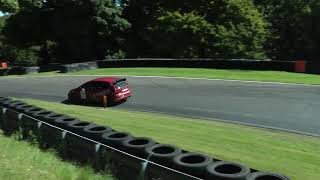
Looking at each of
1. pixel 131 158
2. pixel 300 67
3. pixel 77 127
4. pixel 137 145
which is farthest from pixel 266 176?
pixel 300 67

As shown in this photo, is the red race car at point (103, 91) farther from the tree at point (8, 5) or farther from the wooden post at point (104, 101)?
the tree at point (8, 5)

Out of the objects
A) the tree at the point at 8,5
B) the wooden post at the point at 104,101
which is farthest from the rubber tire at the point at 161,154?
the tree at the point at 8,5

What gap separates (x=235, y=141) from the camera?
15.4m

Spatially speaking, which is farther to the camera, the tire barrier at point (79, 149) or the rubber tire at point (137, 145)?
the tire barrier at point (79, 149)

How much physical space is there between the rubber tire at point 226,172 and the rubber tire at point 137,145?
1.95m

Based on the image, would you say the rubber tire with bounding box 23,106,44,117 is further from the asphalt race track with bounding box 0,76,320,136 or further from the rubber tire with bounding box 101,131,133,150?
the asphalt race track with bounding box 0,76,320,136

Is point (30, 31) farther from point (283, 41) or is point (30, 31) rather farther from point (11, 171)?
point (11, 171)

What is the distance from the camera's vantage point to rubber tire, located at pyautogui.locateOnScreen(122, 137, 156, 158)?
10812 mm

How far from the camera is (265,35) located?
52.8 meters

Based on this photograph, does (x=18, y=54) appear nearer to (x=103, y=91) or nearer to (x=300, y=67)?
(x=300, y=67)

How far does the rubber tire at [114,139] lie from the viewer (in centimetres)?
1161

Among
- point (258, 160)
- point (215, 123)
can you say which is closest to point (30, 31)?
point (215, 123)

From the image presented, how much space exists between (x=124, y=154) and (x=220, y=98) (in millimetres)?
15725

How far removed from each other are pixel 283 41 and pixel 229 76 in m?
24.4
